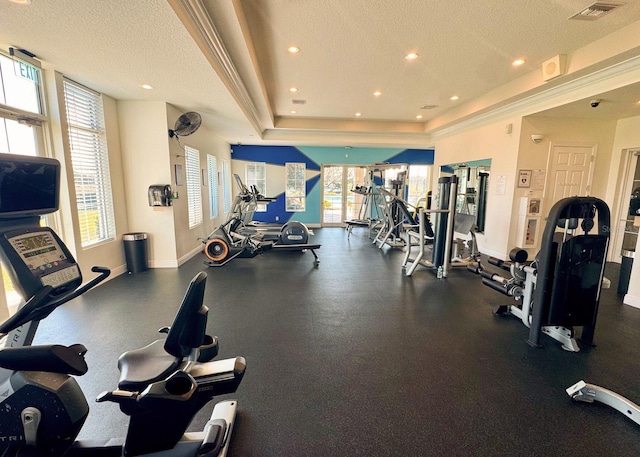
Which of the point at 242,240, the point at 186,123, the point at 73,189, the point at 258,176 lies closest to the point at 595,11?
the point at 186,123

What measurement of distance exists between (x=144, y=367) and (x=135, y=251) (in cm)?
359

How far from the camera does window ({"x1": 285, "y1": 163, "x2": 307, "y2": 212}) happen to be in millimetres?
9438

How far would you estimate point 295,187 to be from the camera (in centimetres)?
954

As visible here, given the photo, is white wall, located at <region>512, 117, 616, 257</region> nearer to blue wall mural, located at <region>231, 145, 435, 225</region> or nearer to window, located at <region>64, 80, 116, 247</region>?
blue wall mural, located at <region>231, 145, 435, 225</region>

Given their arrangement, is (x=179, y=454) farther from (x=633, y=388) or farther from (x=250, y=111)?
(x=250, y=111)

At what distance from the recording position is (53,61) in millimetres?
2982

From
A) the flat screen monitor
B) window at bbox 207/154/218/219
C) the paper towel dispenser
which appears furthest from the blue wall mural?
the flat screen monitor

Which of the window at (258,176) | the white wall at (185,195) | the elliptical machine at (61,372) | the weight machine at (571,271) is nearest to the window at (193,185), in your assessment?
the white wall at (185,195)

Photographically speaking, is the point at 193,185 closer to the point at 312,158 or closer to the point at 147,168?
the point at 147,168

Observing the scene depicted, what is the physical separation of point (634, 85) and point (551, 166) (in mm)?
1903

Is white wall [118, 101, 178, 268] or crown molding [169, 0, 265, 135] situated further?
white wall [118, 101, 178, 268]

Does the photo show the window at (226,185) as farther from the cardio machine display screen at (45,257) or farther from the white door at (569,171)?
the white door at (569,171)

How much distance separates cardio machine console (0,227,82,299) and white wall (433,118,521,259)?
6.27m

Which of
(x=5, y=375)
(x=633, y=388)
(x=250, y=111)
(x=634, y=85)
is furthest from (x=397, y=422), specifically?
(x=250, y=111)
